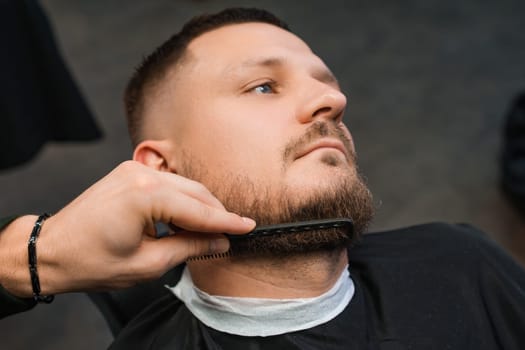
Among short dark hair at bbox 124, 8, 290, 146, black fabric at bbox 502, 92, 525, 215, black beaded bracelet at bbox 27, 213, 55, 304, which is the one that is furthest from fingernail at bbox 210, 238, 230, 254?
black fabric at bbox 502, 92, 525, 215

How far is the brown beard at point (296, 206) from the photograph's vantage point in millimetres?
855

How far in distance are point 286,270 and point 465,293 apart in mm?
370

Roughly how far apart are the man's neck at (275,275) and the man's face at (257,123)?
0.10m

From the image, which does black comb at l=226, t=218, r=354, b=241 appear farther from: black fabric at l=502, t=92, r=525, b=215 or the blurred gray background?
black fabric at l=502, t=92, r=525, b=215

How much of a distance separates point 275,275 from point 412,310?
28 centimetres

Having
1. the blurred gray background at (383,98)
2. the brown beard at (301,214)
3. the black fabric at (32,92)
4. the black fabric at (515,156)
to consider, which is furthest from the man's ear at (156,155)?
the black fabric at (515,156)

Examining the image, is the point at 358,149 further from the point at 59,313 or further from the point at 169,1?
the point at 169,1

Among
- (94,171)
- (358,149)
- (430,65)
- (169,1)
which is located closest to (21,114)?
(94,171)

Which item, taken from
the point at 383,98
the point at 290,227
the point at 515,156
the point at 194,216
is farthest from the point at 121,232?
the point at 383,98

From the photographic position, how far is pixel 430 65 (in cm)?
280

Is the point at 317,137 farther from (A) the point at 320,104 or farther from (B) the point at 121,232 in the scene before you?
(B) the point at 121,232

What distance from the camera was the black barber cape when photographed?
0.91 metres

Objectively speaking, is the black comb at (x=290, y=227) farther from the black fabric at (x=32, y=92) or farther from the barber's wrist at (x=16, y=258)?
the black fabric at (x=32, y=92)

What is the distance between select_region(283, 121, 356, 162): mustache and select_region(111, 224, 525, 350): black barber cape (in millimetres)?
270
